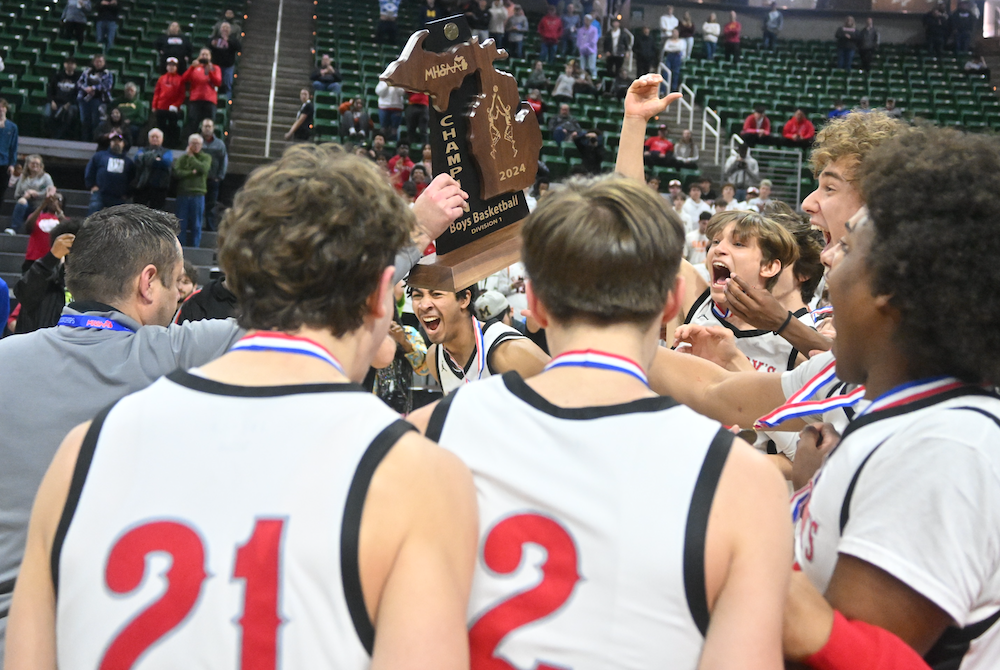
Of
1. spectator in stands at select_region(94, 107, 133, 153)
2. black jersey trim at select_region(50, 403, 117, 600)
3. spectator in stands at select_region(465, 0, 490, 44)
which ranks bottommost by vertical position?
black jersey trim at select_region(50, 403, 117, 600)

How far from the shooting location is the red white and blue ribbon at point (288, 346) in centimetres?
127

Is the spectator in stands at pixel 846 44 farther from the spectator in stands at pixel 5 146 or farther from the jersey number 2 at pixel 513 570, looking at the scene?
the jersey number 2 at pixel 513 570

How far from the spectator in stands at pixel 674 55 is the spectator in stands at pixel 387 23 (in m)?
5.63

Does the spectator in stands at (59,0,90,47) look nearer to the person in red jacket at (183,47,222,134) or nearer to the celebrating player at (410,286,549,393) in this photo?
the person in red jacket at (183,47,222,134)

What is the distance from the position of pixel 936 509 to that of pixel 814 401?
56cm

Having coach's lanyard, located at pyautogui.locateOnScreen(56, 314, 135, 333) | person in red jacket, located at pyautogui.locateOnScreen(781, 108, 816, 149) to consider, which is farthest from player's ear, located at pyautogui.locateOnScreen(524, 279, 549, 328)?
person in red jacket, located at pyautogui.locateOnScreen(781, 108, 816, 149)

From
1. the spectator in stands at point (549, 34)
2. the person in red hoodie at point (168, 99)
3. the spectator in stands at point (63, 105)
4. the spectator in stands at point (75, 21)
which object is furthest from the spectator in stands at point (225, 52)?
the spectator in stands at point (549, 34)

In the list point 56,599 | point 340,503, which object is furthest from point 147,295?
point 340,503

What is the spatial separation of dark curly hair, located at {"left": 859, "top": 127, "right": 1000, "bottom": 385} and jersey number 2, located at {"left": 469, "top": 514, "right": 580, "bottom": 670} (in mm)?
737

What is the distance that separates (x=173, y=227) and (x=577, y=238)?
5.83 ft

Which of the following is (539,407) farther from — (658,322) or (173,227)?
(173,227)

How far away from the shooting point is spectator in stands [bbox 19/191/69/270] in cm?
938

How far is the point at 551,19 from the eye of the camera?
17688 mm

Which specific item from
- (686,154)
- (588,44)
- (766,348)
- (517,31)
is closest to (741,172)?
(686,154)
